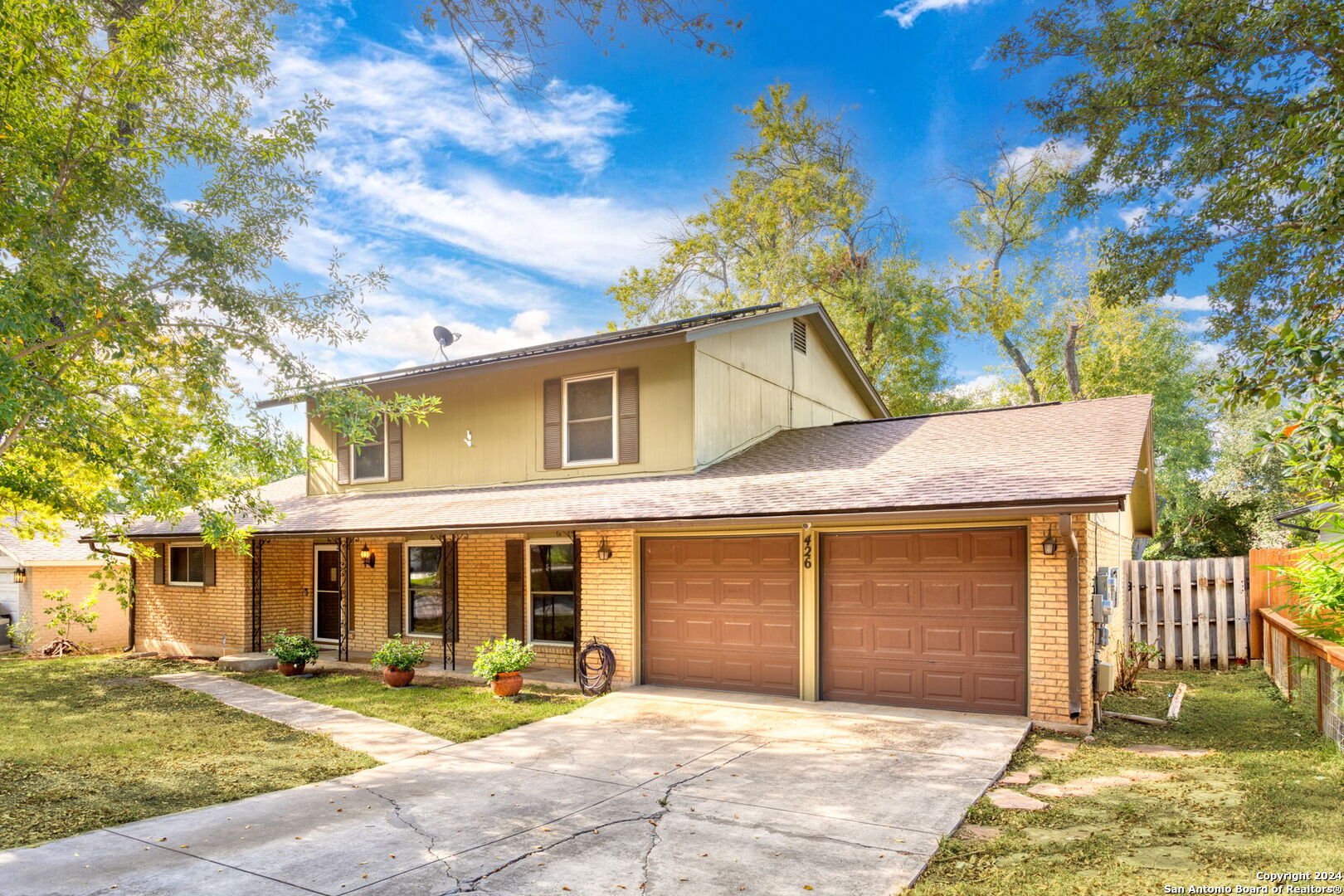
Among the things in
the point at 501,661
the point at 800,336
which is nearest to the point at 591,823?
the point at 501,661

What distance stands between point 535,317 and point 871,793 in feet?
161

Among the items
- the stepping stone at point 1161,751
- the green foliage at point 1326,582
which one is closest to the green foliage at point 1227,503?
the green foliage at point 1326,582

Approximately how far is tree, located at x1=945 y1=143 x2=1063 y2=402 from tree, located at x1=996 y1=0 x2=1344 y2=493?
12432mm

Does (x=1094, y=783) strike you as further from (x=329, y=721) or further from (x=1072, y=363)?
(x=1072, y=363)

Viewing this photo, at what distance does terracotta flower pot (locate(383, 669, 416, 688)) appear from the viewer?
12.4m

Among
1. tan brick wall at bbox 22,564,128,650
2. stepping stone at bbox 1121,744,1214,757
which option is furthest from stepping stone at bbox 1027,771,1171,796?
tan brick wall at bbox 22,564,128,650

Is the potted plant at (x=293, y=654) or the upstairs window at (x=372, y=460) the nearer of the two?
the potted plant at (x=293, y=654)

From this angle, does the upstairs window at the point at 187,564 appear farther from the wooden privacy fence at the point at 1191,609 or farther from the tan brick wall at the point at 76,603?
the wooden privacy fence at the point at 1191,609

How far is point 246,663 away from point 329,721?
580 cm

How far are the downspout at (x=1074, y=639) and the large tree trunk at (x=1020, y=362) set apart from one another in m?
21.8

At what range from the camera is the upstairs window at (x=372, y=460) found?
643 inches

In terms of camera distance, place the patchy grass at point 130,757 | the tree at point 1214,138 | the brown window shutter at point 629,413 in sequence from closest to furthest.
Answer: the patchy grass at point 130,757, the tree at point 1214,138, the brown window shutter at point 629,413

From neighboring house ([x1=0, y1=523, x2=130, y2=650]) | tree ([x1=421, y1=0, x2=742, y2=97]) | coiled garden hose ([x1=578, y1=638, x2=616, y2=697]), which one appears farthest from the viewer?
neighboring house ([x1=0, y1=523, x2=130, y2=650])

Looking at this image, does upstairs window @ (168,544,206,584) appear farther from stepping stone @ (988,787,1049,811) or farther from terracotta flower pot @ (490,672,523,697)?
stepping stone @ (988,787,1049,811)
